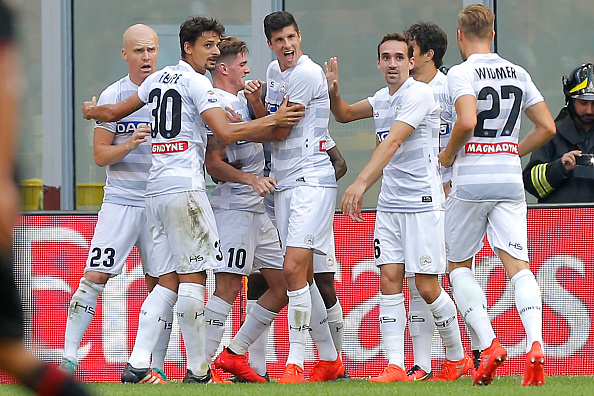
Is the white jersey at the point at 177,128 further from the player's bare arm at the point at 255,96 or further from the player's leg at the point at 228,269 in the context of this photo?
the player's leg at the point at 228,269

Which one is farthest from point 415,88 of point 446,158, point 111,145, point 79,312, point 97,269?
point 79,312

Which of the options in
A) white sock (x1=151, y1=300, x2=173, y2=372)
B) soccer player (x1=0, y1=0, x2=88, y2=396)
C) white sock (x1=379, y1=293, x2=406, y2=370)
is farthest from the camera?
white sock (x1=151, y1=300, x2=173, y2=372)

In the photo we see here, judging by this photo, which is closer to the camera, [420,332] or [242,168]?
[420,332]

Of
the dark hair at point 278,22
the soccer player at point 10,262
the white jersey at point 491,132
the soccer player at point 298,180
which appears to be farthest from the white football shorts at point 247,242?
the soccer player at point 10,262

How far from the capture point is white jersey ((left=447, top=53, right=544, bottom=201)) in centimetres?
583

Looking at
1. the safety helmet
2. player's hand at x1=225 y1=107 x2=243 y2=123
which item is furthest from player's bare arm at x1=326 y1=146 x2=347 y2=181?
the safety helmet

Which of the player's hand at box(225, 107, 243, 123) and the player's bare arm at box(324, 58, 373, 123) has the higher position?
the player's bare arm at box(324, 58, 373, 123)

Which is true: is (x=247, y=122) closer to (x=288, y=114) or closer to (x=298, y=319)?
(x=288, y=114)

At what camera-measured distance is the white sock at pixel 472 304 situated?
5746mm

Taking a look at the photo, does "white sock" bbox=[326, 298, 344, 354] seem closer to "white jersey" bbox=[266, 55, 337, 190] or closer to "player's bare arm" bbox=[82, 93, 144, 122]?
"white jersey" bbox=[266, 55, 337, 190]

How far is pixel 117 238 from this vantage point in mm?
6691

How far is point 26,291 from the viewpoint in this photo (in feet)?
24.8

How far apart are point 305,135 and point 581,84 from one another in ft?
7.46

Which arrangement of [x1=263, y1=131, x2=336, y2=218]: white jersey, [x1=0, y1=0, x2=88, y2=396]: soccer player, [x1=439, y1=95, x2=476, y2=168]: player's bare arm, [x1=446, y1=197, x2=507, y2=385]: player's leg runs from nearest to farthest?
[x1=0, y1=0, x2=88, y2=396]: soccer player < [x1=439, y1=95, x2=476, y2=168]: player's bare arm < [x1=446, y1=197, x2=507, y2=385]: player's leg < [x1=263, y1=131, x2=336, y2=218]: white jersey
